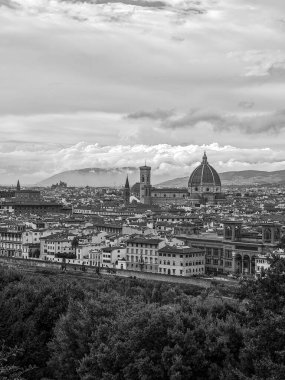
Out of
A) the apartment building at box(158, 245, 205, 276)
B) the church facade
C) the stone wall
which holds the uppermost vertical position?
the church facade

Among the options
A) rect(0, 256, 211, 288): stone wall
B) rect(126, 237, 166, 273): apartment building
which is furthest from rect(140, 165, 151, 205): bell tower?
rect(126, 237, 166, 273): apartment building

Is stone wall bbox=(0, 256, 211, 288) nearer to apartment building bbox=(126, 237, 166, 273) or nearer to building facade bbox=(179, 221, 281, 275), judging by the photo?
apartment building bbox=(126, 237, 166, 273)

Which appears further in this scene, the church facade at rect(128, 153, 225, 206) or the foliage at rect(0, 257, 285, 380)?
the church facade at rect(128, 153, 225, 206)

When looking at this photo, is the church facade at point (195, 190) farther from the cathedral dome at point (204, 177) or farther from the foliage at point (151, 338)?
the foliage at point (151, 338)

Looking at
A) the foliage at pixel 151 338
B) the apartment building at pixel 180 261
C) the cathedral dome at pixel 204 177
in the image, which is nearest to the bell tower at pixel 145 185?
the cathedral dome at pixel 204 177

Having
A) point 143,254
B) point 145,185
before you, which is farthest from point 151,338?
point 145,185

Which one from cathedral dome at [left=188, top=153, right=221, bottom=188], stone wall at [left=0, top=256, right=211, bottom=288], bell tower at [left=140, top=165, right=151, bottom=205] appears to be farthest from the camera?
cathedral dome at [left=188, top=153, right=221, bottom=188]
